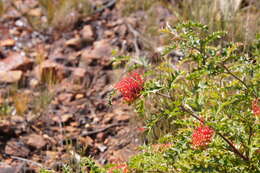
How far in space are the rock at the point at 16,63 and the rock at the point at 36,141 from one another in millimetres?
1170

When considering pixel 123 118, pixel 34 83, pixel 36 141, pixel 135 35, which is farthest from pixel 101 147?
A: pixel 135 35

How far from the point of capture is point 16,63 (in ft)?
13.6

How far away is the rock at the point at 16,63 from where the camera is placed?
13.4 ft

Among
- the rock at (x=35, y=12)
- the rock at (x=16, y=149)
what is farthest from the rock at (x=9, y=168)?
the rock at (x=35, y=12)

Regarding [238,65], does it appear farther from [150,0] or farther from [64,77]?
[150,0]

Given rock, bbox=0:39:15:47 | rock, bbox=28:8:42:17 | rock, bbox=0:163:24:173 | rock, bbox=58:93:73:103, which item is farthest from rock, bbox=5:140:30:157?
rock, bbox=28:8:42:17

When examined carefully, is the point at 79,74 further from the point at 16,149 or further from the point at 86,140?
the point at 16,149

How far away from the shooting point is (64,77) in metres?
4.11

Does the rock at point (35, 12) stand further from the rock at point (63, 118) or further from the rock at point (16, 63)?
the rock at point (63, 118)

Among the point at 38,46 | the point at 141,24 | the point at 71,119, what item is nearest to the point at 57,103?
the point at 71,119

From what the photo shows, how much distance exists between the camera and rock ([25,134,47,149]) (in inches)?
122

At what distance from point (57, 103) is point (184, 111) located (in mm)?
2370

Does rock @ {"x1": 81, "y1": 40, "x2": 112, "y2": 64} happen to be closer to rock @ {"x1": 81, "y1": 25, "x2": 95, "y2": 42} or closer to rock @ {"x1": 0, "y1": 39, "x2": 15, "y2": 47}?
rock @ {"x1": 81, "y1": 25, "x2": 95, "y2": 42}

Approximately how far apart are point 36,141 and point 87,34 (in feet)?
6.22
